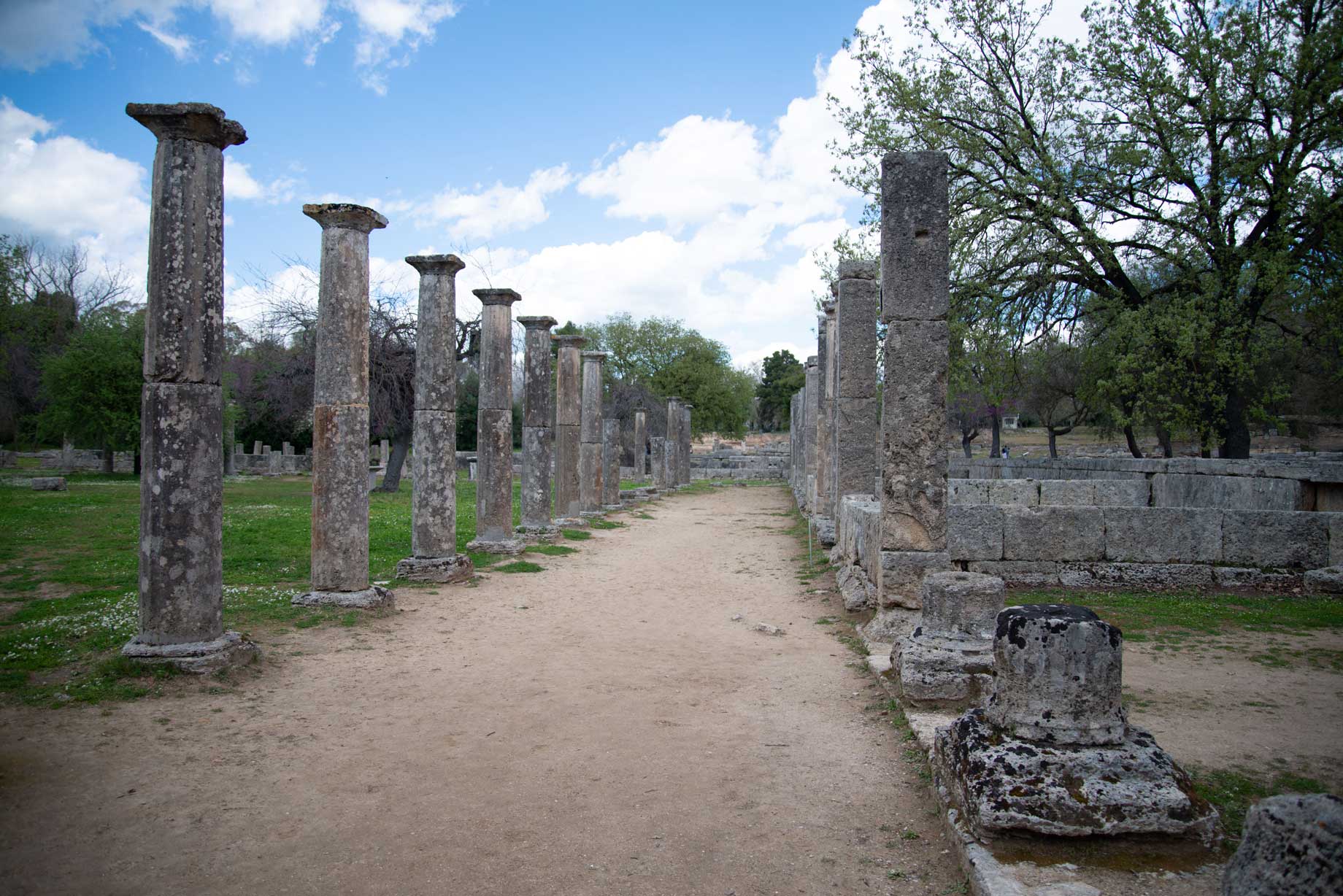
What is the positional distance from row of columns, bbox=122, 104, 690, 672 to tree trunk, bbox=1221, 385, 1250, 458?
1348cm

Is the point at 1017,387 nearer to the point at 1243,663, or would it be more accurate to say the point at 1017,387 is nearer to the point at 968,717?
the point at 1243,663

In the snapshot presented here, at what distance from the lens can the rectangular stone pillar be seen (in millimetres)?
11898

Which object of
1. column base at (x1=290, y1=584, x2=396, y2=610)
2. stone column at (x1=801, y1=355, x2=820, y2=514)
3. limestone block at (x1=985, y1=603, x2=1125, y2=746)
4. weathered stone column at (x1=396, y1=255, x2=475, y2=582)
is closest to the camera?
limestone block at (x1=985, y1=603, x2=1125, y2=746)

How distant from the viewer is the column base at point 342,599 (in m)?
9.02

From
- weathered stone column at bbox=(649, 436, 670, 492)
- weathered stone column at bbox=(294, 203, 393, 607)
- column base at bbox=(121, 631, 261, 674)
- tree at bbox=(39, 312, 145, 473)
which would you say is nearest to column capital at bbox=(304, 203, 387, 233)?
weathered stone column at bbox=(294, 203, 393, 607)

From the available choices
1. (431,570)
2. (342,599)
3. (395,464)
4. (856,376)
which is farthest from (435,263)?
(395,464)

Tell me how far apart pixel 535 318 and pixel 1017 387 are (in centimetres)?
1046

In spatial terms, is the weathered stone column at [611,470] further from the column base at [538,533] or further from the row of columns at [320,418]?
the row of columns at [320,418]

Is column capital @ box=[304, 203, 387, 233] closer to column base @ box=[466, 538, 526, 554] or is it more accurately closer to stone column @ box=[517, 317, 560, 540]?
column base @ box=[466, 538, 526, 554]

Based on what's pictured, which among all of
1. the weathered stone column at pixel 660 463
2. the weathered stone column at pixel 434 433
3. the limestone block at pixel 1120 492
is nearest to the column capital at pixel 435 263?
the weathered stone column at pixel 434 433

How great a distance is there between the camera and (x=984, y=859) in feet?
11.8

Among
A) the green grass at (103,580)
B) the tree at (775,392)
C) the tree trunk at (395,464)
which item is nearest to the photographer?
the green grass at (103,580)

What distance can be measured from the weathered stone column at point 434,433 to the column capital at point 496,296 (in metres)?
2.18

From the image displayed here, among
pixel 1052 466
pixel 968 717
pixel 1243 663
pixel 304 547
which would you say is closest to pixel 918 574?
pixel 1243 663
